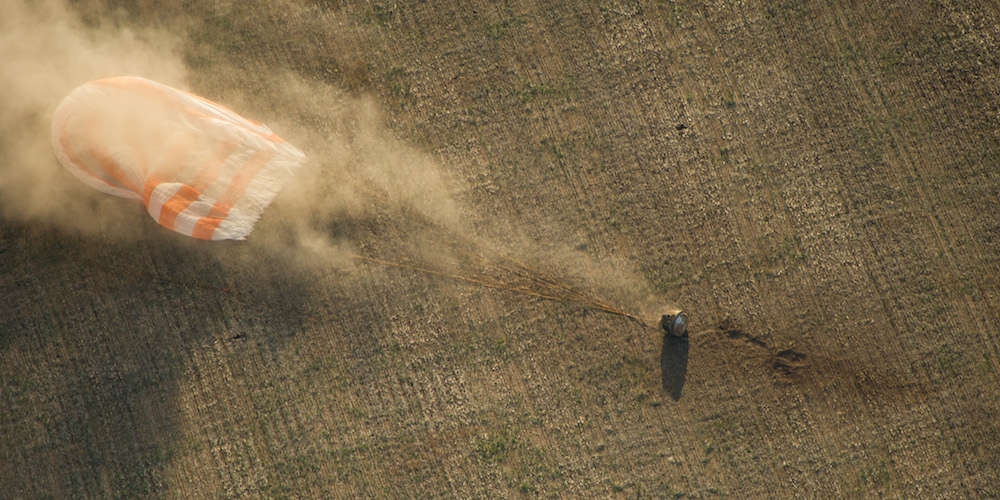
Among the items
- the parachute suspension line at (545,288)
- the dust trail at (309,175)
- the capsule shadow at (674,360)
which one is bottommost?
the capsule shadow at (674,360)

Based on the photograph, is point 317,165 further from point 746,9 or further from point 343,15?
point 746,9

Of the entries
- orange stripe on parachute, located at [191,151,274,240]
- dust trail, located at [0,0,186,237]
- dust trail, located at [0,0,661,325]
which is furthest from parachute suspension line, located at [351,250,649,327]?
dust trail, located at [0,0,186,237]

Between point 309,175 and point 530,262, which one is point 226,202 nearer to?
point 309,175

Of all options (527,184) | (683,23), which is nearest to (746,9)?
(683,23)

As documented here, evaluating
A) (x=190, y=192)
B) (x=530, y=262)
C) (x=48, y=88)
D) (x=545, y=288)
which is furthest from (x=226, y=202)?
(x=545, y=288)

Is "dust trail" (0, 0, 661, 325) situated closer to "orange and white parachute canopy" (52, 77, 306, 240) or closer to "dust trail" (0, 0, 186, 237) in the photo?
"dust trail" (0, 0, 186, 237)

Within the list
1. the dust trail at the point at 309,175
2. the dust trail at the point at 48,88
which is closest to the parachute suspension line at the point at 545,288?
the dust trail at the point at 309,175

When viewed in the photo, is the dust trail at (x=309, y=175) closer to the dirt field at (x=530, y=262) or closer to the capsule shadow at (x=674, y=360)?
the dirt field at (x=530, y=262)

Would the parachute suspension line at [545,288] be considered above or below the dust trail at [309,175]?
below
